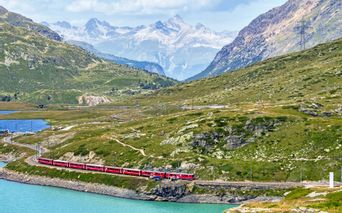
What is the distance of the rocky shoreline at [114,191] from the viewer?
15200 centimetres

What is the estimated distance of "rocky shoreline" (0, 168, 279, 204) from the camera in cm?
15200

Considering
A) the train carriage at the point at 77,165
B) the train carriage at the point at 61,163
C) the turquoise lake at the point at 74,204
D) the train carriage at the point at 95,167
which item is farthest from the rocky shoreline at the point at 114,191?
the train carriage at the point at 61,163

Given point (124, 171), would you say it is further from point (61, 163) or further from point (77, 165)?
point (61, 163)

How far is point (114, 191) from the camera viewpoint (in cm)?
16888

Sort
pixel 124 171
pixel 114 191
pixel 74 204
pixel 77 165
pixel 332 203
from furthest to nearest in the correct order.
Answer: pixel 77 165 → pixel 124 171 → pixel 114 191 → pixel 74 204 → pixel 332 203

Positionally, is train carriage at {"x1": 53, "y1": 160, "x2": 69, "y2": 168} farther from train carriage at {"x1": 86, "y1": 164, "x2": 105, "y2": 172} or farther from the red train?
train carriage at {"x1": 86, "y1": 164, "x2": 105, "y2": 172}

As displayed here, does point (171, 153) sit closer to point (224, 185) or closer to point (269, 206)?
point (224, 185)

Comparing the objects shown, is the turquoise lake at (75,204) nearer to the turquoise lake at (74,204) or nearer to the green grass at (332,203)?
the turquoise lake at (74,204)

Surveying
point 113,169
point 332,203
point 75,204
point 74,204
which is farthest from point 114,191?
point 332,203

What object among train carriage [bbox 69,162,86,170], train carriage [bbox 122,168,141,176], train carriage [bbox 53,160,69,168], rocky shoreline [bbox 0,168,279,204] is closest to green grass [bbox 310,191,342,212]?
rocky shoreline [bbox 0,168,279,204]

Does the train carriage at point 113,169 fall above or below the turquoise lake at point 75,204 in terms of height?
above

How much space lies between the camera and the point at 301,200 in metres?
82.1

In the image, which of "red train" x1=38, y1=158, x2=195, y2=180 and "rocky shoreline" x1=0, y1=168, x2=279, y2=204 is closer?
"rocky shoreline" x1=0, y1=168, x2=279, y2=204

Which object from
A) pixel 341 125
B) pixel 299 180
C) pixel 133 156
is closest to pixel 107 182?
pixel 133 156
